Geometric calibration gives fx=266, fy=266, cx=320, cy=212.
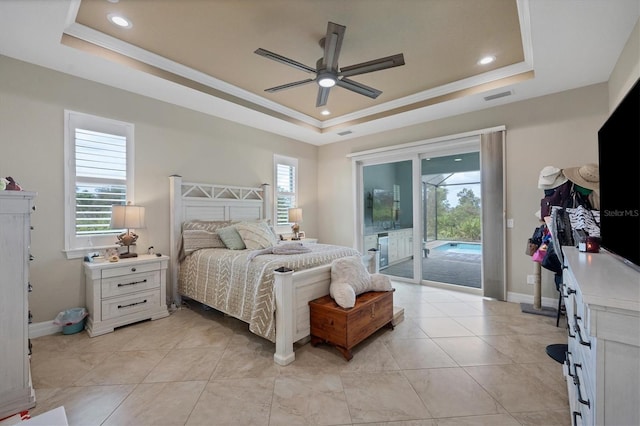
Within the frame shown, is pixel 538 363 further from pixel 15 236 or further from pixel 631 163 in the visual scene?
pixel 15 236

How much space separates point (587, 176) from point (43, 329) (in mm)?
5509

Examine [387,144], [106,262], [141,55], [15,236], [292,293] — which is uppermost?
[141,55]

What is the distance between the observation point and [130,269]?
289cm

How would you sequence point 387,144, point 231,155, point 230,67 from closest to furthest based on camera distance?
point 230,67, point 231,155, point 387,144

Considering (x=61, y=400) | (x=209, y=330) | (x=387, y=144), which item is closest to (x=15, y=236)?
(x=61, y=400)

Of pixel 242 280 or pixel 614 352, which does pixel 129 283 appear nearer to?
pixel 242 280

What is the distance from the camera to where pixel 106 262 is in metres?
2.80

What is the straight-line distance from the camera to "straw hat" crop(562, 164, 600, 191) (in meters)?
2.48

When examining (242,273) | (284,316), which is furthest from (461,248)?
(242,273)

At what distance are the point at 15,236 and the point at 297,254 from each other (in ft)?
6.73

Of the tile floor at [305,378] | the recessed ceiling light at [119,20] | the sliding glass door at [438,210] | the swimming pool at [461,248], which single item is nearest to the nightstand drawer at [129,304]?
the tile floor at [305,378]

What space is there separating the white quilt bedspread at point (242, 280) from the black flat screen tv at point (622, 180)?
2070 millimetres

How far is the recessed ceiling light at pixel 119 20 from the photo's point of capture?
229 cm

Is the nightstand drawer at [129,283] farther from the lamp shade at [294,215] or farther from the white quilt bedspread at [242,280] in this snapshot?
the lamp shade at [294,215]
